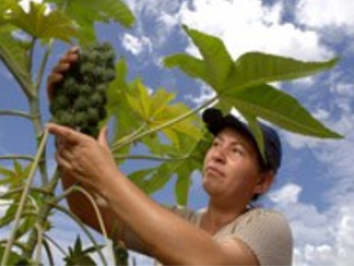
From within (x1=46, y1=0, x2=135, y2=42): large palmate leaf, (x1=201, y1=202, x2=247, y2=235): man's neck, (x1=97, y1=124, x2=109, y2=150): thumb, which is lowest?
(x1=201, y1=202, x2=247, y2=235): man's neck

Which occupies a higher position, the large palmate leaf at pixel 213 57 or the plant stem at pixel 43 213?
the large palmate leaf at pixel 213 57

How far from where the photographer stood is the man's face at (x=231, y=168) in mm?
2129

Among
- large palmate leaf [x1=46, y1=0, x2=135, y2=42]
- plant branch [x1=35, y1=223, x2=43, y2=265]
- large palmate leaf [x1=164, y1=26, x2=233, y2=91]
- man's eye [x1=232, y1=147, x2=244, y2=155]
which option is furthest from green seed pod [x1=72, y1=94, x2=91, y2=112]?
man's eye [x1=232, y1=147, x2=244, y2=155]

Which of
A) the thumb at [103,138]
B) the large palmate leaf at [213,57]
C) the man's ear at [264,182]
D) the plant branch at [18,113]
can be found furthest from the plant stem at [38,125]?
the man's ear at [264,182]

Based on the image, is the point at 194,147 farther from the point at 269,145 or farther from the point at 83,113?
the point at 83,113

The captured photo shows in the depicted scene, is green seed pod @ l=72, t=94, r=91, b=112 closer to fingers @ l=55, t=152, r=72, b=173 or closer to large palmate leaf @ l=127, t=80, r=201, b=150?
fingers @ l=55, t=152, r=72, b=173

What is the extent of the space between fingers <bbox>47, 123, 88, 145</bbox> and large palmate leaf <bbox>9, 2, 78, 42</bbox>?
0.26 metres

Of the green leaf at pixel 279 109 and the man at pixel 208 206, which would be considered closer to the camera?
the man at pixel 208 206

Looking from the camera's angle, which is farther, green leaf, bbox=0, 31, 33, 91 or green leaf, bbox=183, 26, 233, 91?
green leaf, bbox=183, 26, 233, 91

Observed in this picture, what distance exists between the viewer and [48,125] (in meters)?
1.36

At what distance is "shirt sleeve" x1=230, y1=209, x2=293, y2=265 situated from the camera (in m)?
1.96

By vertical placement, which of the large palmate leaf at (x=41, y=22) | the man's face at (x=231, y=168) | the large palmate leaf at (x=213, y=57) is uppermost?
the large palmate leaf at (x=41, y=22)

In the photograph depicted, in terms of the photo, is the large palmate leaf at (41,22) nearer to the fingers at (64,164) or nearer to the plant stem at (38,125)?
the plant stem at (38,125)

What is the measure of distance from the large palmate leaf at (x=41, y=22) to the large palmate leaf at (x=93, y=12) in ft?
0.79
